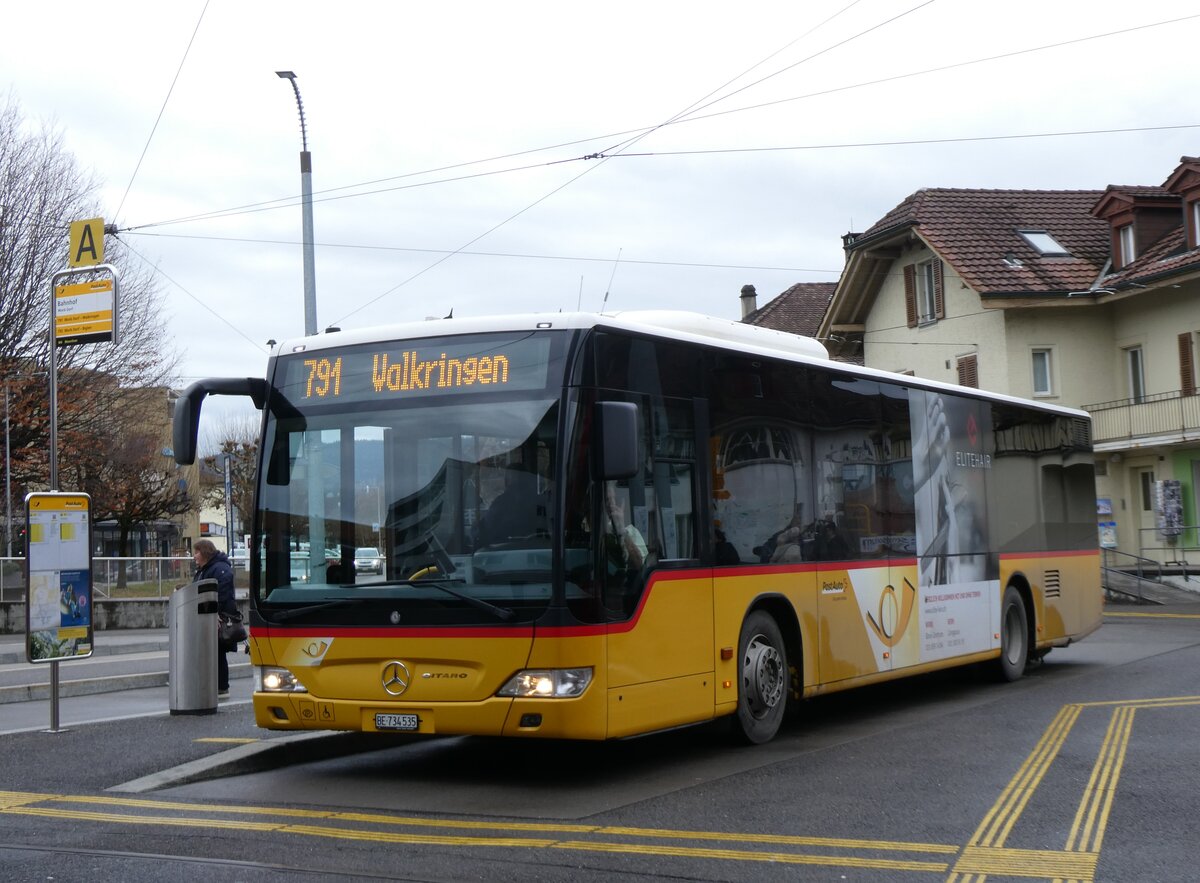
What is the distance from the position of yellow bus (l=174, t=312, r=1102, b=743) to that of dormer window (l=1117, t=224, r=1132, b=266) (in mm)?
32573

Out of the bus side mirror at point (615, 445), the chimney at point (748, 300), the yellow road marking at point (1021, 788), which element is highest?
the chimney at point (748, 300)

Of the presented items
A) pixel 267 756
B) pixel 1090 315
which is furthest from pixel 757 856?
pixel 1090 315

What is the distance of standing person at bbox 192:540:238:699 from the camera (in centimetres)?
1451

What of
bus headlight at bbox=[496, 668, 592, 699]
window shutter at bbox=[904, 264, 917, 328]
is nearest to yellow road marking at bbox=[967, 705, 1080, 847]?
bus headlight at bbox=[496, 668, 592, 699]

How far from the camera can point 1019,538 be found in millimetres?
15875

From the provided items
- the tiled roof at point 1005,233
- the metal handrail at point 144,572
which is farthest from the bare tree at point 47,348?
the tiled roof at point 1005,233

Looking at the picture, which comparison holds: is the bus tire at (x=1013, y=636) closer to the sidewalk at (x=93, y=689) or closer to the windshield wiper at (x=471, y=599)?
the sidewalk at (x=93, y=689)

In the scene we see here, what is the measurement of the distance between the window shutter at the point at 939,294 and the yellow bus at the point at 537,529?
32.5 m

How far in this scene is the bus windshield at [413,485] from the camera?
880 cm

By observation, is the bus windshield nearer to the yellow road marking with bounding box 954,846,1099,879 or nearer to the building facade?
the yellow road marking with bounding box 954,846,1099,879

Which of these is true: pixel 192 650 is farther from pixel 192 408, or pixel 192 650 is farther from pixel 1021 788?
pixel 1021 788

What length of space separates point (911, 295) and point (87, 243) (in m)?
34.2

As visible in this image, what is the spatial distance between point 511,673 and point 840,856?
2.48 m

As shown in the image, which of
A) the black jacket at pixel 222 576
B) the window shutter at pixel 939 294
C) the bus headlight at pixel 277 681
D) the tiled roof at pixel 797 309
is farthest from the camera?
the tiled roof at pixel 797 309
